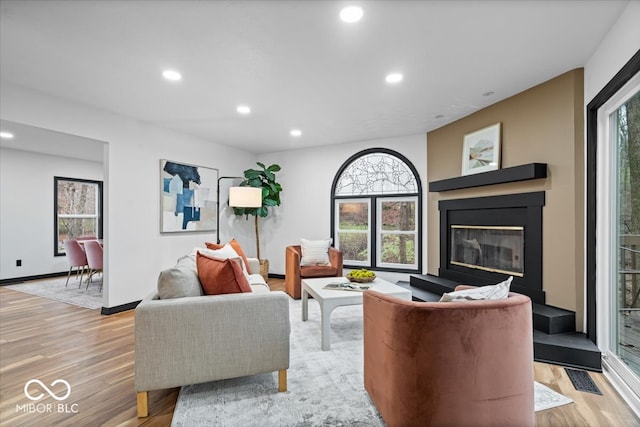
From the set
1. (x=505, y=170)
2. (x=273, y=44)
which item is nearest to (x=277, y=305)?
(x=273, y=44)

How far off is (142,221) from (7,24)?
2505 mm

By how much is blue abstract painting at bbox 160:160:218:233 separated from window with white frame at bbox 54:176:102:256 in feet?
9.84

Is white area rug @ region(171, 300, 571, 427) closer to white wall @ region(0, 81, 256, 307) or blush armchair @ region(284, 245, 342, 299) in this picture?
blush armchair @ region(284, 245, 342, 299)

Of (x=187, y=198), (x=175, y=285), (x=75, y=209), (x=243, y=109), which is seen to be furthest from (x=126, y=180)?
(x=75, y=209)

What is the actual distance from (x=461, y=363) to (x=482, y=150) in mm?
2985

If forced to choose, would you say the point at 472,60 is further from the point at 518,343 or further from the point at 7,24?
the point at 7,24

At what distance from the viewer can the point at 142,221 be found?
4230 millimetres

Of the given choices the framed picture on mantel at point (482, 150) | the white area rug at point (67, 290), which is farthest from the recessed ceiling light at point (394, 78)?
the white area rug at point (67, 290)

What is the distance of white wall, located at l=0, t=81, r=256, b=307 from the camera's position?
11.1 ft

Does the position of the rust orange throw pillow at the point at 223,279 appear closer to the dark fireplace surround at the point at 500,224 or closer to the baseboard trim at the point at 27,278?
the dark fireplace surround at the point at 500,224

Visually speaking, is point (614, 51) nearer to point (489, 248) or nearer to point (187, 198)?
point (489, 248)

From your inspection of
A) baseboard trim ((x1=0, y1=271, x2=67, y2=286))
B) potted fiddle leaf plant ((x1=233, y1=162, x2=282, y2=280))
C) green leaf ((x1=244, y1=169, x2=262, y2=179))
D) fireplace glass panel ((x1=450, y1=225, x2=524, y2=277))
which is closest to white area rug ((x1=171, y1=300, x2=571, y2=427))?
fireplace glass panel ((x1=450, y1=225, x2=524, y2=277))

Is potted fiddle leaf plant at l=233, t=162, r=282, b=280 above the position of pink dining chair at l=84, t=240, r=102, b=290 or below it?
above

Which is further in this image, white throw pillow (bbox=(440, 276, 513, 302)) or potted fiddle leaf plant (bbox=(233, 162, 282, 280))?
potted fiddle leaf plant (bbox=(233, 162, 282, 280))
